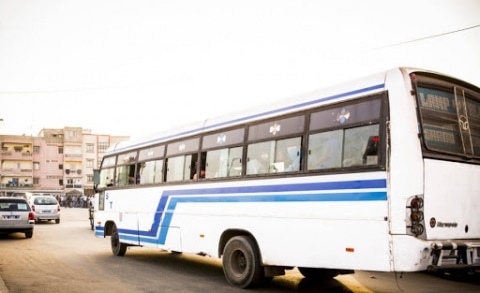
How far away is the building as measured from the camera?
89.1 metres

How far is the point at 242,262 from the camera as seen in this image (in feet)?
26.8

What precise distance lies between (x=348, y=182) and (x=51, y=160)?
96.4m

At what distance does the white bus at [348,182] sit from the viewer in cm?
572

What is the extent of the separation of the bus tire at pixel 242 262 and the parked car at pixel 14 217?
12.5 meters

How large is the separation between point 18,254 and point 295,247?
9.66 m

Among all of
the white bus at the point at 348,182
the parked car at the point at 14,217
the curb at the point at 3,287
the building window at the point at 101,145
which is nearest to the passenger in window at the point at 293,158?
the white bus at the point at 348,182

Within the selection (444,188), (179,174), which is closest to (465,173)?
(444,188)

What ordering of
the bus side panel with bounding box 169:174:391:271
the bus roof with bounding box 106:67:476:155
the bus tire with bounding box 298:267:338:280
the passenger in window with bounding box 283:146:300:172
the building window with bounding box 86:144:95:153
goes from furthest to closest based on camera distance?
the building window with bounding box 86:144:95:153 → the bus tire with bounding box 298:267:338:280 → the passenger in window with bounding box 283:146:300:172 → the bus roof with bounding box 106:67:476:155 → the bus side panel with bounding box 169:174:391:271

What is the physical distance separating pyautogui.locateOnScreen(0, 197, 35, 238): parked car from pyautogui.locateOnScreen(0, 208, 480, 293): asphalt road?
15.8 ft

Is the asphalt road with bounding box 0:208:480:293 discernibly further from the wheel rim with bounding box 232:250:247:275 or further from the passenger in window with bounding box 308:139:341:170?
the passenger in window with bounding box 308:139:341:170

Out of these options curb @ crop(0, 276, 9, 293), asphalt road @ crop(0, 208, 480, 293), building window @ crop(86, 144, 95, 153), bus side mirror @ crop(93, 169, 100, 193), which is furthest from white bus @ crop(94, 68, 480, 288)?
building window @ crop(86, 144, 95, 153)

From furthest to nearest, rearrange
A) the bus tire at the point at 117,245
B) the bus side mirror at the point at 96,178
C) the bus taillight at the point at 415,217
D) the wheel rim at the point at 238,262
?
the bus side mirror at the point at 96,178, the bus tire at the point at 117,245, the wheel rim at the point at 238,262, the bus taillight at the point at 415,217

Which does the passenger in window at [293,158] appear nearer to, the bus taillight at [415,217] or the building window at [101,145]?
the bus taillight at [415,217]

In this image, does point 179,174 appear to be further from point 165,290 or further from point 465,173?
point 465,173
